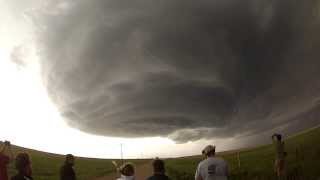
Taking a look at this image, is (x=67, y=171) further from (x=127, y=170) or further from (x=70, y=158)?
(x=127, y=170)

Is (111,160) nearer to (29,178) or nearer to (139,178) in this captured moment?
(139,178)

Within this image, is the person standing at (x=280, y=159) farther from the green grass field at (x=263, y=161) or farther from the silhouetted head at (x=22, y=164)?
the silhouetted head at (x=22, y=164)

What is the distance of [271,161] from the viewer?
19.3 meters

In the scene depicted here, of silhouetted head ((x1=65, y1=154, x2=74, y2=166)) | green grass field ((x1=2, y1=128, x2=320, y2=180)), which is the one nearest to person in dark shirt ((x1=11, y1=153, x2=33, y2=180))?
silhouetted head ((x1=65, y1=154, x2=74, y2=166))

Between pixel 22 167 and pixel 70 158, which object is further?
pixel 70 158

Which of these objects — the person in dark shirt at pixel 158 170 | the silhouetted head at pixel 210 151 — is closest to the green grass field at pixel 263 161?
the silhouetted head at pixel 210 151

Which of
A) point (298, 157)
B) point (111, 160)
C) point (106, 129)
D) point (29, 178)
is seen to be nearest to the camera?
point (29, 178)

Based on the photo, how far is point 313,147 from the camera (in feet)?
57.8

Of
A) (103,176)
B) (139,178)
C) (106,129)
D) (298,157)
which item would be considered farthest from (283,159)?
(103,176)

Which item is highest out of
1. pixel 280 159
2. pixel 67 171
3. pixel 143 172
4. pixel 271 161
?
pixel 271 161

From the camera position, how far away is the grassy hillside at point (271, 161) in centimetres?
1552

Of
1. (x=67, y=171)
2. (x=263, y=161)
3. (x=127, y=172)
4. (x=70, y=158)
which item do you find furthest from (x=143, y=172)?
(x=127, y=172)

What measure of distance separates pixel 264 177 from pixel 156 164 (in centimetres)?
818

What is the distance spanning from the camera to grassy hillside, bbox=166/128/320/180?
15523 mm
